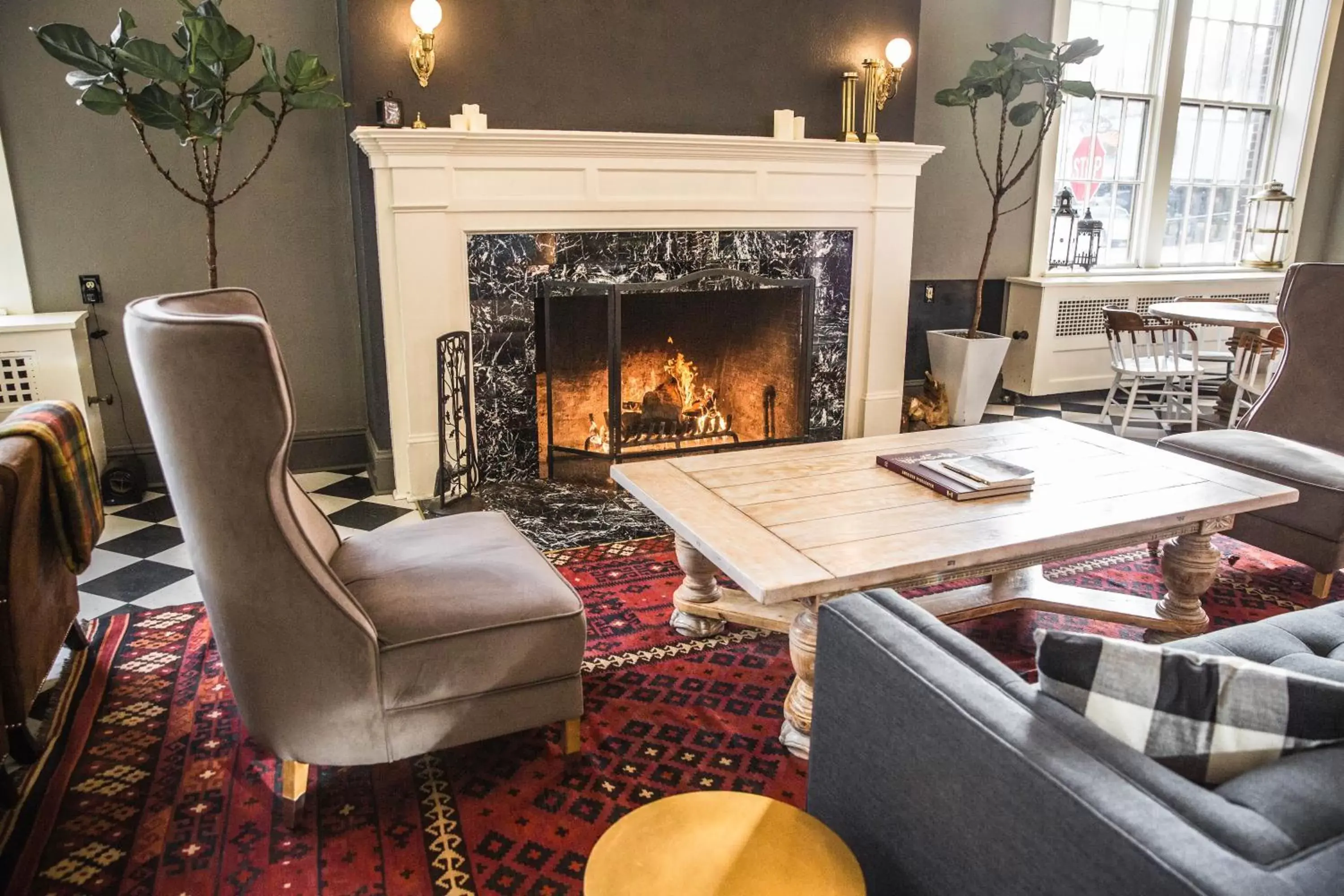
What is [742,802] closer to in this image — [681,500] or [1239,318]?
[681,500]

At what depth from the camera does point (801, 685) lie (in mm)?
2094

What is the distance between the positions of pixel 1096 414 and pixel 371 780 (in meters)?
4.65

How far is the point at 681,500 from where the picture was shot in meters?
2.30

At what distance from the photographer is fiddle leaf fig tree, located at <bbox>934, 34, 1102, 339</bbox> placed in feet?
14.4

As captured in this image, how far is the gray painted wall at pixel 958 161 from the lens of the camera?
4875 mm

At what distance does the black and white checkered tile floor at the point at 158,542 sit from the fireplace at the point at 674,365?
0.79 metres

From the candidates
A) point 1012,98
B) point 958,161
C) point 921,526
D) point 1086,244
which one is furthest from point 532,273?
point 1086,244

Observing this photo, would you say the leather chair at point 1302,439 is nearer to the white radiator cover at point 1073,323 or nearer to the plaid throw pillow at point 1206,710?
the white radiator cover at point 1073,323

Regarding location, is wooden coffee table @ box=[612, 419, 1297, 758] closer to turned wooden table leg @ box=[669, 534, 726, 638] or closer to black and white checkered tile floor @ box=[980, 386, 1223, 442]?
turned wooden table leg @ box=[669, 534, 726, 638]

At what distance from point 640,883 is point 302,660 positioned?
912mm

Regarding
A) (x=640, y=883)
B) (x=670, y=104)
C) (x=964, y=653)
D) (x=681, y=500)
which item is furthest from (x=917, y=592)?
(x=670, y=104)

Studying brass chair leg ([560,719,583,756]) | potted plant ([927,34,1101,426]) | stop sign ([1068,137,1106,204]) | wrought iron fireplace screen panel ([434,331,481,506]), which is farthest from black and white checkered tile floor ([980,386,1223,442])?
brass chair leg ([560,719,583,756])

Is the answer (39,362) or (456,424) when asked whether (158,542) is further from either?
(456,424)

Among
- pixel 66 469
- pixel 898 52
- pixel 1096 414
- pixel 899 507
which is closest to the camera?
pixel 66 469
